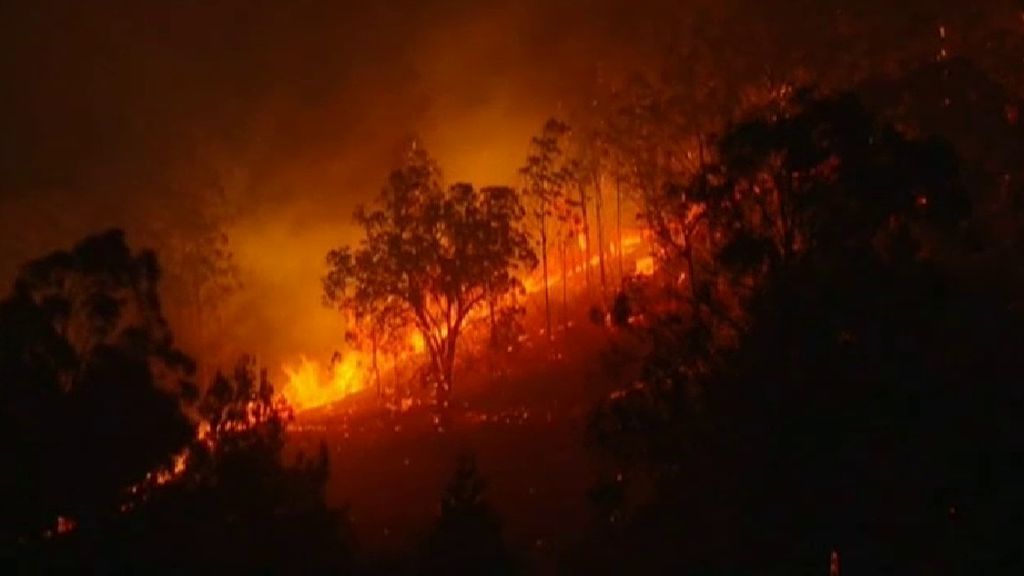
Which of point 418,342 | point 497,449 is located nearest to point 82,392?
point 497,449

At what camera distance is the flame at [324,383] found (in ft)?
204

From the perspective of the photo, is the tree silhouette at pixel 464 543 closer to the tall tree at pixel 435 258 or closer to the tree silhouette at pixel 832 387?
the tree silhouette at pixel 832 387

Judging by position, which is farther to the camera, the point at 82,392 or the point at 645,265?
the point at 645,265

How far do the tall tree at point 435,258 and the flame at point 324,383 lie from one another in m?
13.6

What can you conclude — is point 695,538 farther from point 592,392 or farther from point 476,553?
point 592,392

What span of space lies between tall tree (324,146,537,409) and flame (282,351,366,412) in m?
13.6

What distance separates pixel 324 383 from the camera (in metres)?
66.8

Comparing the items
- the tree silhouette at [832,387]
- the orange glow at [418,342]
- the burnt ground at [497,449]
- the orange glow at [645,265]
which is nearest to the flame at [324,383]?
the orange glow at [418,342]

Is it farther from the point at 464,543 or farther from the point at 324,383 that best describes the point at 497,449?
the point at 324,383

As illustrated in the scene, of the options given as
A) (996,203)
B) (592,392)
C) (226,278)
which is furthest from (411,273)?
(226,278)

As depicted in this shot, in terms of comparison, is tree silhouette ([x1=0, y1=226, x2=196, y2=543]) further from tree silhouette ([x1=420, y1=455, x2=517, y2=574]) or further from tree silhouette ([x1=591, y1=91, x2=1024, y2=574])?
tree silhouette ([x1=591, y1=91, x2=1024, y2=574])

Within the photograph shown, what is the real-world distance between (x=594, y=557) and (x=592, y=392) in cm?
1651

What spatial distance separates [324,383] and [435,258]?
23.3 m

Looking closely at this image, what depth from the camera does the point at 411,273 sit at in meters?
45.9
